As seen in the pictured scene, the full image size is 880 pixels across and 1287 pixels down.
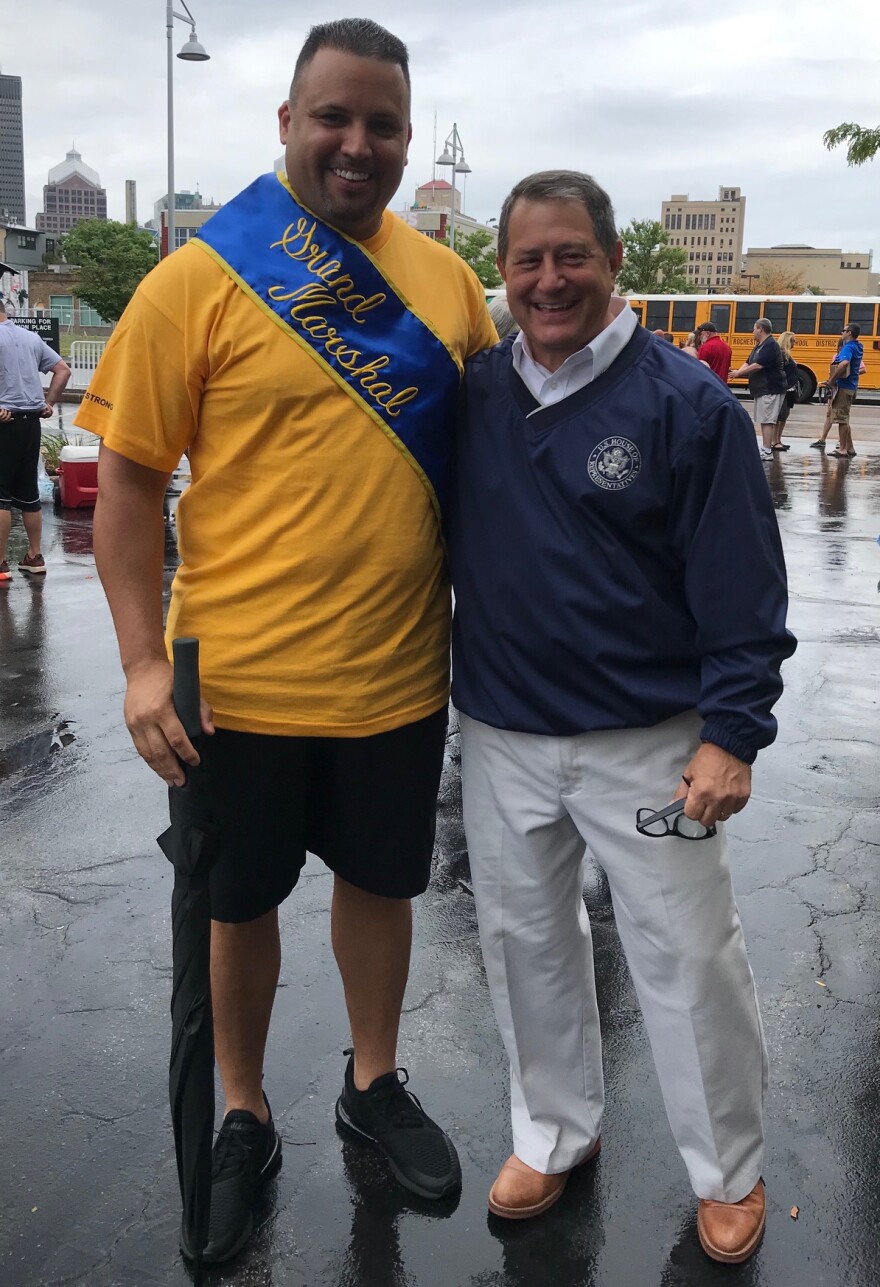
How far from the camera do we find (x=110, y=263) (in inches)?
1900

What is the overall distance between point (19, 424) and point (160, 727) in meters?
6.75

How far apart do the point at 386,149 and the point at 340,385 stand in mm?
451

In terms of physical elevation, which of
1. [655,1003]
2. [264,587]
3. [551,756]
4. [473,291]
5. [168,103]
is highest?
[168,103]

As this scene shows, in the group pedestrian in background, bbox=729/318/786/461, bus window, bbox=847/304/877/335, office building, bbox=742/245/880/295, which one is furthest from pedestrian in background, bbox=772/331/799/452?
office building, bbox=742/245/880/295

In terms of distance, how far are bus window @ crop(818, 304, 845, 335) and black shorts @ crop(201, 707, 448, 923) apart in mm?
29568

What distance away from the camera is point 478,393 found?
2361mm

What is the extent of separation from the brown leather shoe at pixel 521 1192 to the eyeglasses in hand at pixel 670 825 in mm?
822

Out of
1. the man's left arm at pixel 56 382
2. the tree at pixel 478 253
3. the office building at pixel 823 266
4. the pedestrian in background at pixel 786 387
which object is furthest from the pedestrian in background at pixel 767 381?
the office building at pixel 823 266

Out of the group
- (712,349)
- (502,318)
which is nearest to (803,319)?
(712,349)

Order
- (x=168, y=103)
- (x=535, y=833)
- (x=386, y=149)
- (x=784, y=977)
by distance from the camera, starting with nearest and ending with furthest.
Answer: (x=386, y=149)
(x=535, y=833)
(x=784, y=977)
(x=168, y=103)

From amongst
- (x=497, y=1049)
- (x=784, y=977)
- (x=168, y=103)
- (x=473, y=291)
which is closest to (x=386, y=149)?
(x=473, y=291)

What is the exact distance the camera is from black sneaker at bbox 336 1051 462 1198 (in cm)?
255

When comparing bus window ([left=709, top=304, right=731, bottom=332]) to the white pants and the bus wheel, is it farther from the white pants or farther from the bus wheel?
the white pants

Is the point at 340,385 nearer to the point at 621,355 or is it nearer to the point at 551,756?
the point at 621,355
